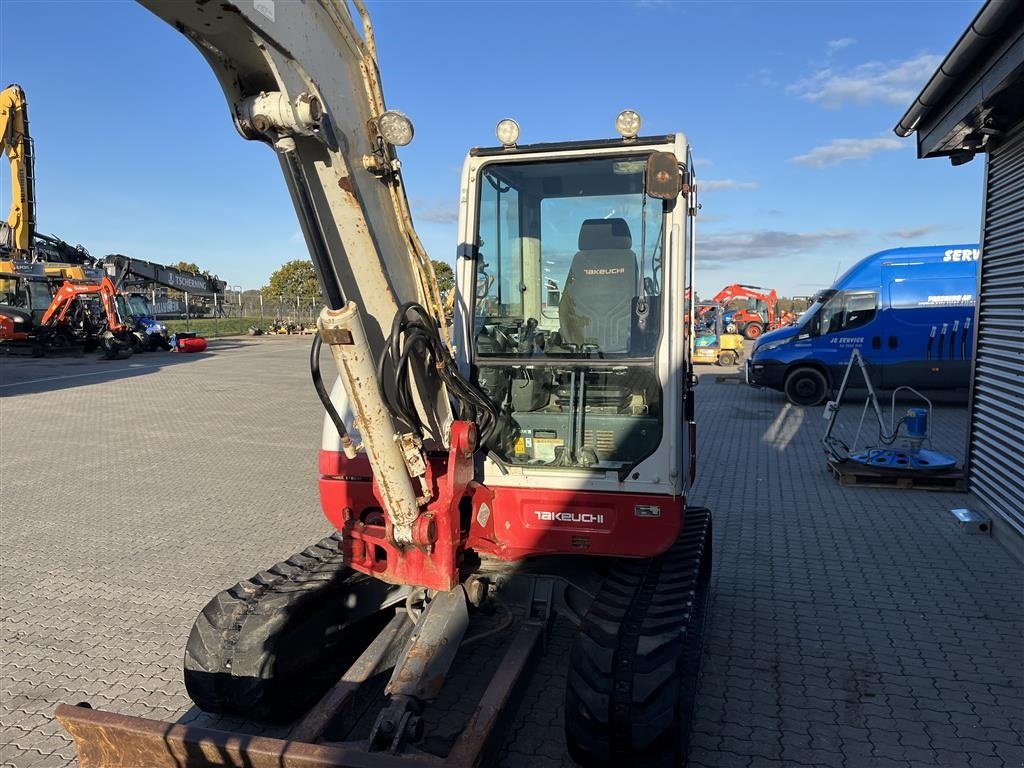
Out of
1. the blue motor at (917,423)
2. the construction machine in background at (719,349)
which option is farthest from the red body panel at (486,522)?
the construction machine in background at (719,349)

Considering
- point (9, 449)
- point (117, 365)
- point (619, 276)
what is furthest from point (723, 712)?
point (117, 365)

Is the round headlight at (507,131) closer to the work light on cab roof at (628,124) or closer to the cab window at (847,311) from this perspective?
the work light on cab roof at (628,124)

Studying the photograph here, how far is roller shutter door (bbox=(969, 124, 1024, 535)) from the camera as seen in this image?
251 inches

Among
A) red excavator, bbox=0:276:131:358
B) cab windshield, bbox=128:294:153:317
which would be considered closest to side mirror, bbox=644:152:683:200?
red excavator, bbox=0:276:131:358

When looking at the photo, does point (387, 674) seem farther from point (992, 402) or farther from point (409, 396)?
point (992, 402)

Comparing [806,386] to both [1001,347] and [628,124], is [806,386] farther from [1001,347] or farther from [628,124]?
[628,124]

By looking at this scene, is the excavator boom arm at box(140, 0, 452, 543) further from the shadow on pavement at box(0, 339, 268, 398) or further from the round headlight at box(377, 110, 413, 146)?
the shadow on pavement at box(0, 339, 268, 398)

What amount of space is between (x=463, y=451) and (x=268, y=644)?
1.27 m

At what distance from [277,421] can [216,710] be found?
9.76m

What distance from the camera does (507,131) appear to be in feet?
12.4

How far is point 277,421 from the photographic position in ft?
42.1

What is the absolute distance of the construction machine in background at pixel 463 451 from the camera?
2586 mm

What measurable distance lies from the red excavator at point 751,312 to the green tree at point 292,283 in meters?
26.1

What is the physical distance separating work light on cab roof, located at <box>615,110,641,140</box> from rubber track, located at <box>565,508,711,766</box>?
221 cm
